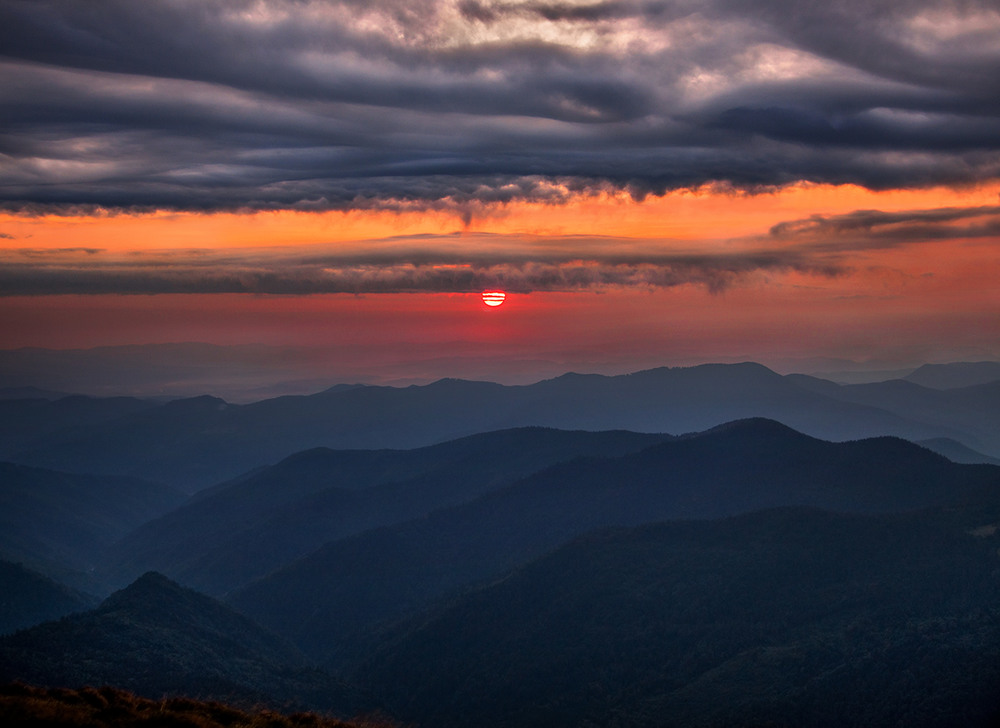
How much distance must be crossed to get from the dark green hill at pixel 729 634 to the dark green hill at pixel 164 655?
23.0 m

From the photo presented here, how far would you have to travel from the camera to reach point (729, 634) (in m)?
148

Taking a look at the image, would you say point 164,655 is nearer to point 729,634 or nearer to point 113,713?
point 729,634

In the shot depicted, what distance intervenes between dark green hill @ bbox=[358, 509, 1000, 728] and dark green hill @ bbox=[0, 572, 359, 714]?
75.5ft

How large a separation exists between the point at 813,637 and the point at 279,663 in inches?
3966

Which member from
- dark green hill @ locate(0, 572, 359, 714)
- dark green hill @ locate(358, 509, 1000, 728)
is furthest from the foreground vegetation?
dark green hill @ locate(358, 509, 1000, 728)

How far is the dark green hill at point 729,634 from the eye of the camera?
108 m

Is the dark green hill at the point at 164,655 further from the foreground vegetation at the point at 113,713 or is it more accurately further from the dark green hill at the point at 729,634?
the foreground vegetation at the point at 113,713

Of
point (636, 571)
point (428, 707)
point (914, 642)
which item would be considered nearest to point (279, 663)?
point (428, 707)

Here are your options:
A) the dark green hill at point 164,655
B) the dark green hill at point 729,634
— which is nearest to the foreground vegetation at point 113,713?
the dark green hill at point 164,655

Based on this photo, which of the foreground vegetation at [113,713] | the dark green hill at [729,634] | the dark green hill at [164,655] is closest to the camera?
the foreground vegetation at [113,713]

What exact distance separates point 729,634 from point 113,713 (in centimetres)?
13070

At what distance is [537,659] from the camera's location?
161 metres

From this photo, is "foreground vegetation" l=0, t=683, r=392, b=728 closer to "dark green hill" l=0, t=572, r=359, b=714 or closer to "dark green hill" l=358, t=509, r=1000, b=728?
"dark green hill" l=0, t=572, r=359, b=714

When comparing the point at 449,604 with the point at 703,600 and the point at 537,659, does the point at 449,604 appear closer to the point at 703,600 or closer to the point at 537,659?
the point at 537,659
